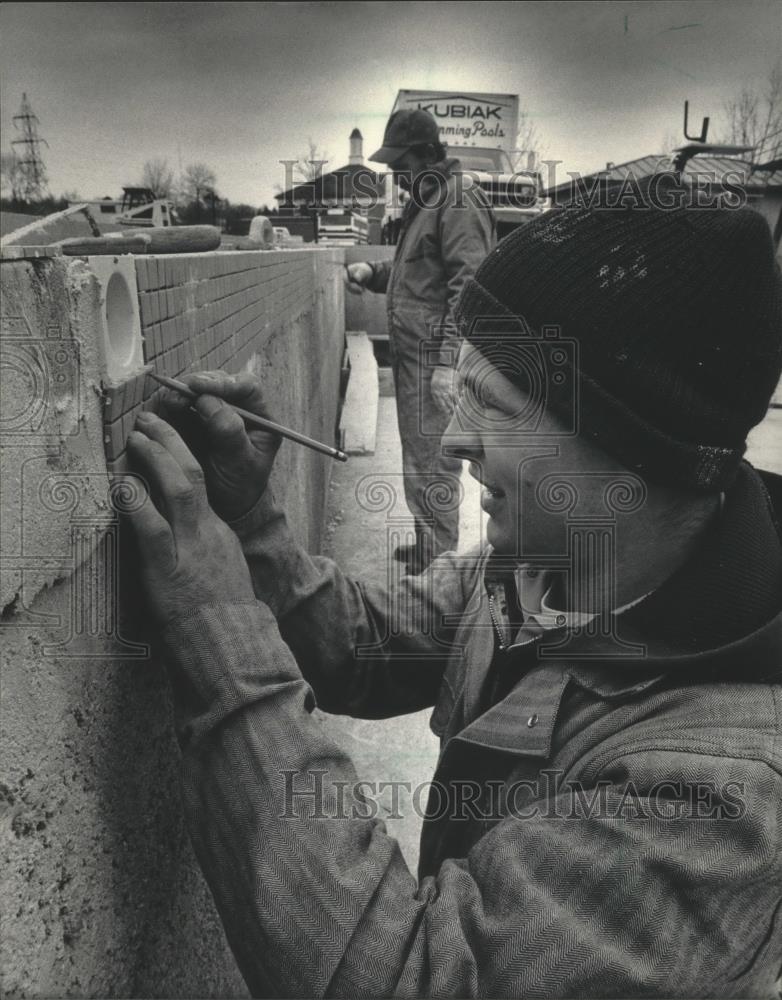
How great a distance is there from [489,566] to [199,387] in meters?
0.74

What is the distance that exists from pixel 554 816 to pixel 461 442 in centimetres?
64

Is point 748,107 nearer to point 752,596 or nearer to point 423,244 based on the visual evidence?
point 423,244

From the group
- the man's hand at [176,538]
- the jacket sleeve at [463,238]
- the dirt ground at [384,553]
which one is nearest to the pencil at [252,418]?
the man's hand at [176,538]

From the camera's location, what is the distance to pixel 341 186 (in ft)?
25.0

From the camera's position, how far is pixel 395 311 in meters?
4.41

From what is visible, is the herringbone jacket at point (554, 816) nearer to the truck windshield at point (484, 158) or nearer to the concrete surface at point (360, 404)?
the concrete surface at point (360, 404)

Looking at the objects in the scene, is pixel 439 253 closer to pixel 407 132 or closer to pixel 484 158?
pixel 407 132

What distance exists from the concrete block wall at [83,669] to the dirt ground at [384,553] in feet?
2.81

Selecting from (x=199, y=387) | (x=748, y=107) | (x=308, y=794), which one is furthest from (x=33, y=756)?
(x=748, y=107)

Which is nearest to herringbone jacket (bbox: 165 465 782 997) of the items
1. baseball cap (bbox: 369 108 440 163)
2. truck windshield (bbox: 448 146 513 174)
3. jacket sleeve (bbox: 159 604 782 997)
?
jacket sleeve (bbox: 159 604 782 997)

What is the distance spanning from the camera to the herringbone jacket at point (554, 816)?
88 centimetres

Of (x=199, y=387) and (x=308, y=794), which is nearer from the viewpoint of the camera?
(x=308, y=794)

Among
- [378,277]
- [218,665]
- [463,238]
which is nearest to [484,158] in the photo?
[378,277]

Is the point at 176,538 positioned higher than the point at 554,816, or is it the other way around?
the point at 176,538
